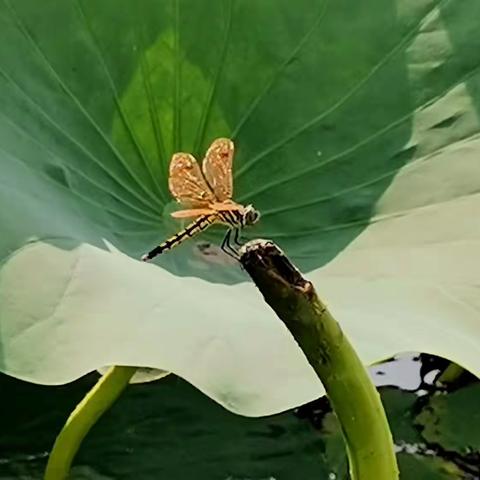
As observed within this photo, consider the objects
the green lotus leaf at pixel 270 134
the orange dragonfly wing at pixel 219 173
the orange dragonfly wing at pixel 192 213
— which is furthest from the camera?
the green lotus leaf at pixel 270 134

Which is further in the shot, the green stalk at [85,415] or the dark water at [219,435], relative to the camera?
the dark water at [219,435]

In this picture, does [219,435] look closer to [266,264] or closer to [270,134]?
[270,134]

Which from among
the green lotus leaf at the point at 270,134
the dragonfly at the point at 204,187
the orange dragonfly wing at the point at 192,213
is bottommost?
the orange dragonfly wing at the point at 192,213

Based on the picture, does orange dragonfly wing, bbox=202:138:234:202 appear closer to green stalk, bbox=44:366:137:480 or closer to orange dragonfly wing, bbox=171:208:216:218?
orange dragonfly wing, bbox=171:208:216:218

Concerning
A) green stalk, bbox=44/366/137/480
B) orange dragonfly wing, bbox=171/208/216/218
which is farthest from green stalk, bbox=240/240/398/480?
green stalk, bbox=44/366/137/480

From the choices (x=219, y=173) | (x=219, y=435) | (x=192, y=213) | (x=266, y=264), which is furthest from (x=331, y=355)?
(x=219, y=435)

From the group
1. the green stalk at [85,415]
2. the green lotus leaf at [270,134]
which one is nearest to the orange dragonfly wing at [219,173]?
the green lotus leaf at [270,134]

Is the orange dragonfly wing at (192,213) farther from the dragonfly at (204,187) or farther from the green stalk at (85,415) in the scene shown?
the green stalk at (85,415)
